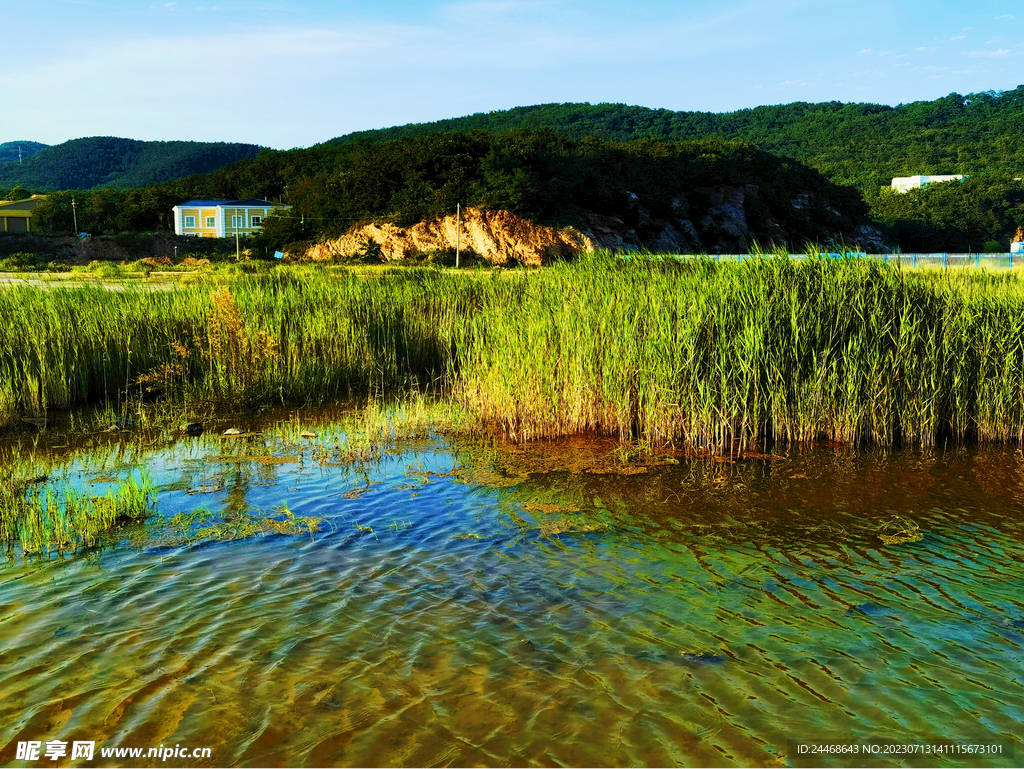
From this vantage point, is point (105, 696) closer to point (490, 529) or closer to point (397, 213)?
point (490, 529)

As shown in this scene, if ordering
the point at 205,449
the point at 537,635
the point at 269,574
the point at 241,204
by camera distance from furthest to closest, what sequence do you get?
the point at 241,204
the point at 205,449
the point at 269,574
the point at 537,635

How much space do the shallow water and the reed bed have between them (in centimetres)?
136

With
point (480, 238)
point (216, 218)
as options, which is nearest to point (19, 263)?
point (480, 238)

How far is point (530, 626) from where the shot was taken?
14.0 ft

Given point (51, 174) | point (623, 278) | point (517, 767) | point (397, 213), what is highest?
point (51, 174)

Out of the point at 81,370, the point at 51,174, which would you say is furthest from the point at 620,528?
the point at 51,174

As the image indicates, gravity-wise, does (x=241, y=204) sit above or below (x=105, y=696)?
above

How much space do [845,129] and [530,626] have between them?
5683 inches

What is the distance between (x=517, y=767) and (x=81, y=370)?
27.8ft

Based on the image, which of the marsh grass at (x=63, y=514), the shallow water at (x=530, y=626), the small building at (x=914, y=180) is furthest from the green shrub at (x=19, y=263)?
the small building at (x=914, y=180)

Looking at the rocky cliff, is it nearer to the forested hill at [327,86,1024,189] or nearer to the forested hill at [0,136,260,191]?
the forested hill at [327,86,1024,189]

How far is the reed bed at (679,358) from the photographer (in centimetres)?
799

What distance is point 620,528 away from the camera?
589 cm

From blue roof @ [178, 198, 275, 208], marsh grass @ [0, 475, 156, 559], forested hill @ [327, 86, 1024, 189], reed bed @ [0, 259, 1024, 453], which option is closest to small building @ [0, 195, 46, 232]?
blue roof @ [178, 198, 275, 208]
